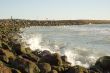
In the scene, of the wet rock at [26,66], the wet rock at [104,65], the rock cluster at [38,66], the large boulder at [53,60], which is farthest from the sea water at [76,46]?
the wet rock at [26,66]

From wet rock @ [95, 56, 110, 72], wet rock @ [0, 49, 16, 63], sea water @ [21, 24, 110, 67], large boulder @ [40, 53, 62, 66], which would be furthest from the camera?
sea water @ [21, 24, 110, 67]

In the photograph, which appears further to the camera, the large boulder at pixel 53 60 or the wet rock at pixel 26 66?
the large boulder at pixel 53 60

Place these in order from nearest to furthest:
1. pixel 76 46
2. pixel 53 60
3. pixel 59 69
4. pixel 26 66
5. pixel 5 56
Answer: pixel 26 66 → pixel 59 69 → pixel 5 56 → pixel 53 60 → pixel 76 46

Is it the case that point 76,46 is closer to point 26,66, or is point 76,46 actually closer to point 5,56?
point 5,56

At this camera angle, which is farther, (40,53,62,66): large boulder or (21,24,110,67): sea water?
(21,24,110,67): sea water

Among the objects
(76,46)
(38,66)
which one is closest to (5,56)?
Answer: (38,66)

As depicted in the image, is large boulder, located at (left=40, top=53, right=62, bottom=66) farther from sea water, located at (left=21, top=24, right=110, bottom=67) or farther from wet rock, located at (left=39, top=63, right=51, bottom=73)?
sea water, located at (left=21, top=24, right=110, bottom=67)

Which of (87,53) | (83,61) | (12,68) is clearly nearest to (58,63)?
(12,68)

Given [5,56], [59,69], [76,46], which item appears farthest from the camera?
[76,46]

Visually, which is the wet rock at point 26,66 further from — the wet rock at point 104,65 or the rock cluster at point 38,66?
the wet rock at point 104,65

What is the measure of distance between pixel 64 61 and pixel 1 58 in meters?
4.33

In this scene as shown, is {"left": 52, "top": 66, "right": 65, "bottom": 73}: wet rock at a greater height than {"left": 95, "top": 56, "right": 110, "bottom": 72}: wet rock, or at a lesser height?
greater

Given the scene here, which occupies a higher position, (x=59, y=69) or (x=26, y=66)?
(x=26, y=66)

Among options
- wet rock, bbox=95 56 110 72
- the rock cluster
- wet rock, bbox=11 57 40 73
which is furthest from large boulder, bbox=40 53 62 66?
wet rock, bbox=11 57 40 73
